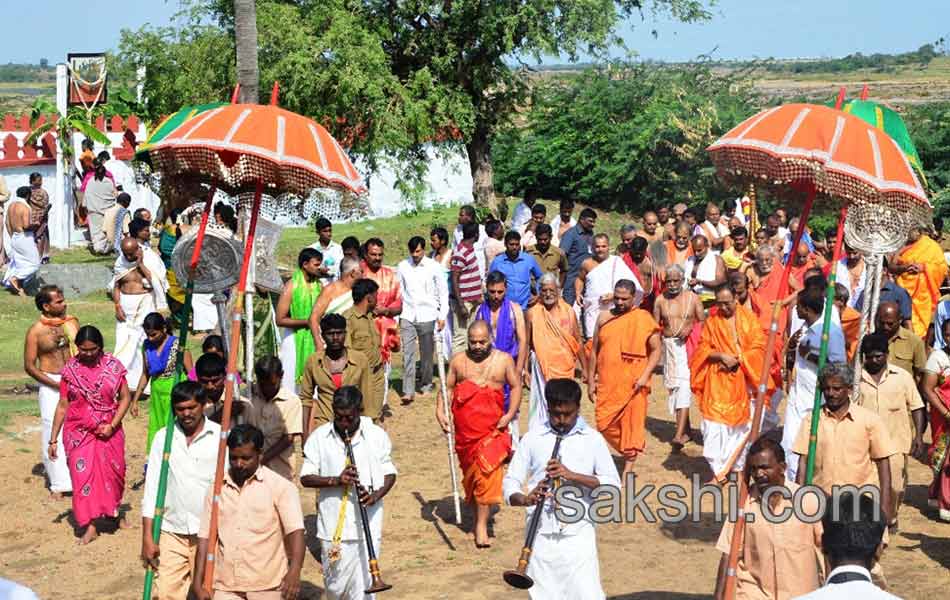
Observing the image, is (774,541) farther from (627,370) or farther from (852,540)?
(627,370)

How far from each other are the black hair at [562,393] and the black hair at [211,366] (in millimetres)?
2350

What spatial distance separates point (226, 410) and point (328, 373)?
87.5 inches

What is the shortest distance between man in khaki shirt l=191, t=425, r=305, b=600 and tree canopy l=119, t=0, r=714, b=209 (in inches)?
497

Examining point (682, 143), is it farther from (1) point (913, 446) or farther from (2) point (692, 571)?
(2) point (692, 571)

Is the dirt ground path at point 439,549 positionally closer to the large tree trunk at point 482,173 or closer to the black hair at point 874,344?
the black hair at point 874,344

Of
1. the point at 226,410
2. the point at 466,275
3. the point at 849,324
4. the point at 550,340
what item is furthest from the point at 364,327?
the point at 849,324

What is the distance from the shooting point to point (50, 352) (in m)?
11.3

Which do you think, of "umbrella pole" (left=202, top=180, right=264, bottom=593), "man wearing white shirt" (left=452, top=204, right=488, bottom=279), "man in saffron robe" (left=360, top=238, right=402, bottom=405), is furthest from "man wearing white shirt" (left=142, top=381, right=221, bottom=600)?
"man wearing white shirt" (left=452, top=204, right=488, bottom=279)

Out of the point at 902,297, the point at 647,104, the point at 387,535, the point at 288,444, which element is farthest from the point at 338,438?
the point at 647,104

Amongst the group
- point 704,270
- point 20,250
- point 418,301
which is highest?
point 20,250

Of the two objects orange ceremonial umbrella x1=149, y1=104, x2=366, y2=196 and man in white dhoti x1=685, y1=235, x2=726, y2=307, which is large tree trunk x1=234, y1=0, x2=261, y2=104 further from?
orange ceremonial umbrella x1=149, y1=104, x2=366, y2=196

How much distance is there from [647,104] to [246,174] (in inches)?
819

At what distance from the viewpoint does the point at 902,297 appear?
44.6 feet

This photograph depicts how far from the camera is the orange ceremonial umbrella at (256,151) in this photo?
25.6ft
